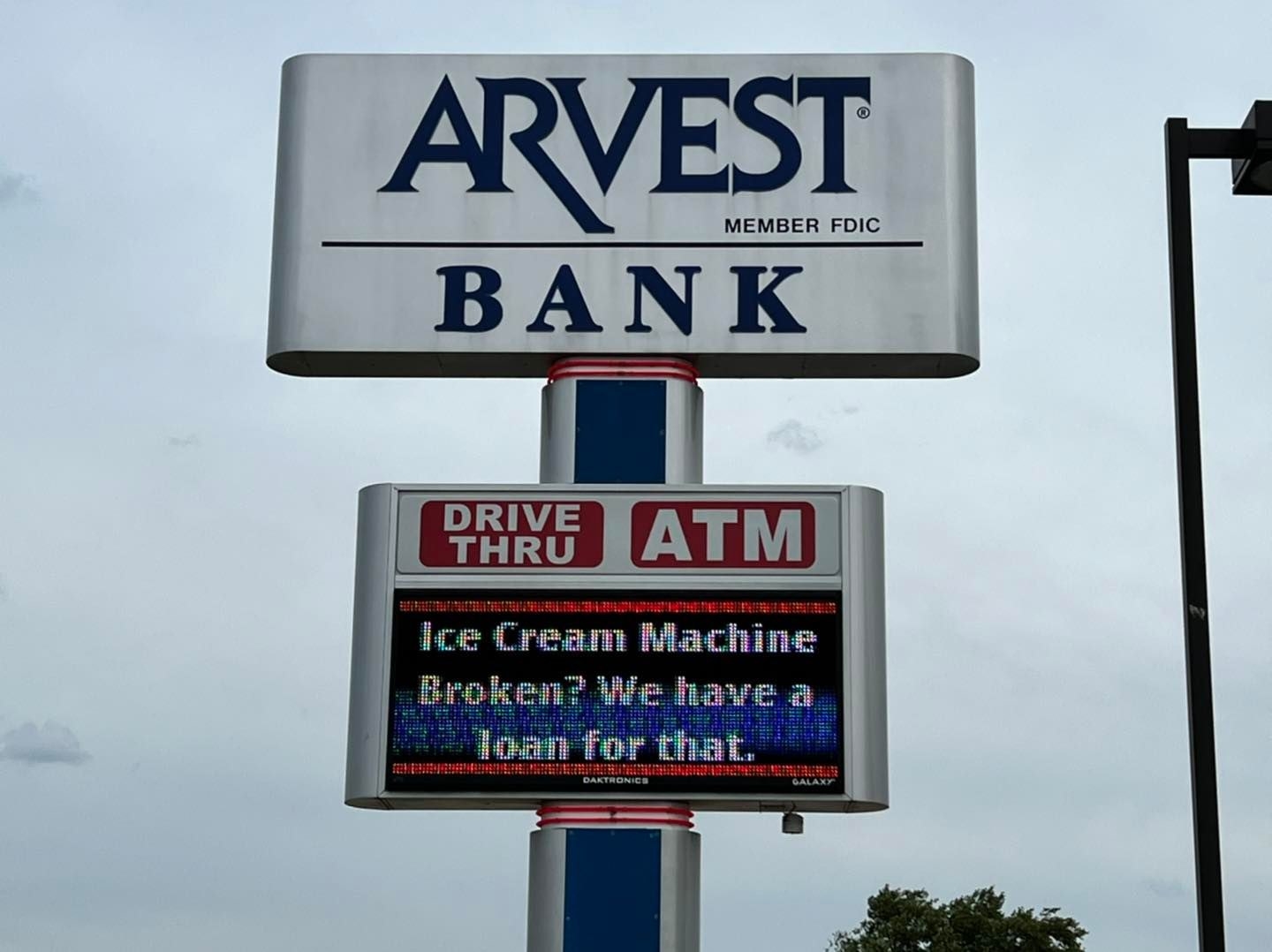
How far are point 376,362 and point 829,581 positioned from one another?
383 cm

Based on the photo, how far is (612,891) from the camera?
520 inches

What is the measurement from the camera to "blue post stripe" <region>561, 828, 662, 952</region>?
13.1m

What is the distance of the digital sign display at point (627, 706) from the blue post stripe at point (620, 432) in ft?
5.75

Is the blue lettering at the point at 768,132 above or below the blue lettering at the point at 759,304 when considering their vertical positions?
above

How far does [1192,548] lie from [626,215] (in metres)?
6.45

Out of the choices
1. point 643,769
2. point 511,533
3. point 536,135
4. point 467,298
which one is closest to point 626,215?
point 536,135

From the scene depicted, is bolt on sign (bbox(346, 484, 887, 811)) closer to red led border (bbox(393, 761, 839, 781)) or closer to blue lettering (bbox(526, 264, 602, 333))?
red led border (bbox(393, 761, 839, 781))

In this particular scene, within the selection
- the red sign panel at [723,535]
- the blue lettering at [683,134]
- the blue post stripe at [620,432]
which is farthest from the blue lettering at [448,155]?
the red sign panel at [723,535]

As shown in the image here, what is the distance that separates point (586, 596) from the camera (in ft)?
41.7

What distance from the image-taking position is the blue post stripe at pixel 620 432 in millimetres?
14094

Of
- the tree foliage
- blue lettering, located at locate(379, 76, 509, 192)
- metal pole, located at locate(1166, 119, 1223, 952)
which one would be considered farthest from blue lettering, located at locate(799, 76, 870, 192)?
the tree foliage

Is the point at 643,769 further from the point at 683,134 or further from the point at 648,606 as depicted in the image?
the point at 683,134

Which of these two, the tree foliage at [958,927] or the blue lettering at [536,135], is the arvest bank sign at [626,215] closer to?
the blue lettering at [536,135]

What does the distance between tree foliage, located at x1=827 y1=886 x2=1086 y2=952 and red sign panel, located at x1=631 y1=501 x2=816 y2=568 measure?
2991 cm
